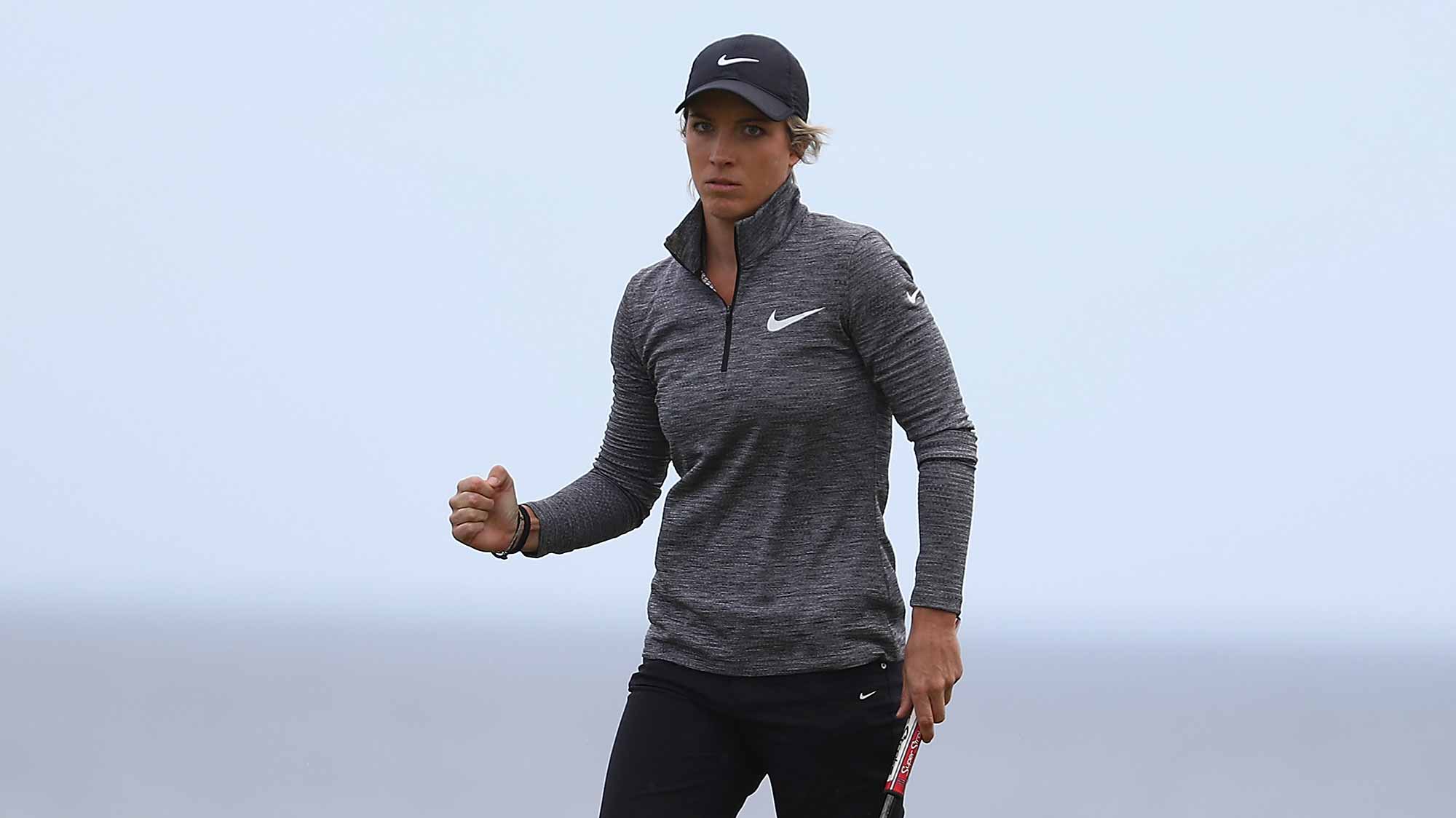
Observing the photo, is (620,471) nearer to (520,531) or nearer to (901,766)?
(520,531)

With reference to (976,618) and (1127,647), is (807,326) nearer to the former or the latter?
(1127,647)

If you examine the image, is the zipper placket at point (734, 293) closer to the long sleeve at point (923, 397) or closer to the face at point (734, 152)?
the face at point (734, 152)

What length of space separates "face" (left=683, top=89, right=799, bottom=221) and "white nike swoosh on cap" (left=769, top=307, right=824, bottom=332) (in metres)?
0.13

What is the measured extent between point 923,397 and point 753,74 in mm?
418

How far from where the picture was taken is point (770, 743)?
2.45 m

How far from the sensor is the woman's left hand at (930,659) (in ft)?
7.70

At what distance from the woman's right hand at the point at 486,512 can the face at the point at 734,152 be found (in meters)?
0.43

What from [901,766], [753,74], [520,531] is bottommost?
[901,766]

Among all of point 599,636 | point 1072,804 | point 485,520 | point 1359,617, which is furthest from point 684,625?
point 1359,617

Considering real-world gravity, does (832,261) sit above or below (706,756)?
above

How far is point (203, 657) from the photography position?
1160cm

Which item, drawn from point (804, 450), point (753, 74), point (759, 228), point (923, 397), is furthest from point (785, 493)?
point (753, 74)

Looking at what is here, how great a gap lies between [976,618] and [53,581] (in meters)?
13.9

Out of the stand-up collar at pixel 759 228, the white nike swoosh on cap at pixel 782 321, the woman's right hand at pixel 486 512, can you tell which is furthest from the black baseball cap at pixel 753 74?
the woman's right hand at pixel 486 512
